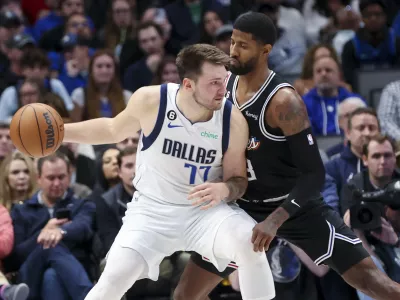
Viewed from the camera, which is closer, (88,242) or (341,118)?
(88,242)

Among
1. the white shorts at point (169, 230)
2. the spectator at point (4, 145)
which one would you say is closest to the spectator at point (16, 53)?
the spectator at point (4, 145)

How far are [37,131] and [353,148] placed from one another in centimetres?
347

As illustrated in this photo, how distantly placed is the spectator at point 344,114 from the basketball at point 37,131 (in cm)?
378

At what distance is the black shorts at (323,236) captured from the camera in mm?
5293

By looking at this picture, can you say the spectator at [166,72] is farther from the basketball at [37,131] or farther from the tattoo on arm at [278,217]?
the tattoo on arm at [278,217]

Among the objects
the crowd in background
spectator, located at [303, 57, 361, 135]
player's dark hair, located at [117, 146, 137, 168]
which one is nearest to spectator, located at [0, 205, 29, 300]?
the crowd in background

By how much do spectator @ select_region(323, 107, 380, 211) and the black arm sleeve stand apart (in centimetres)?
213

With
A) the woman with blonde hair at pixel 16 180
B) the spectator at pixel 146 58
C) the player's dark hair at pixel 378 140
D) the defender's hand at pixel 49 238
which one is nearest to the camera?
the defender's hand at pixel 49 238

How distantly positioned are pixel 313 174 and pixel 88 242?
2740 mm

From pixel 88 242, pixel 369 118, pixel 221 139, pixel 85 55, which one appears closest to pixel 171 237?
pixel 221 139

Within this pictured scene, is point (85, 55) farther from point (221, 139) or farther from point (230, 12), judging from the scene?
point (221, 139)

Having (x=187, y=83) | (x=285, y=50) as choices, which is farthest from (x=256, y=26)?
(x=285, y=50)

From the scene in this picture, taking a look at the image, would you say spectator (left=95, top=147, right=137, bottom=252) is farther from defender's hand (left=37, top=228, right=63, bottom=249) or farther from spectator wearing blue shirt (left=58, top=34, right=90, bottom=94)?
spectator wearing blue shirt (left=58, top=34, right=90, bottom=94)

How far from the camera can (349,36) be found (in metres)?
10.7
